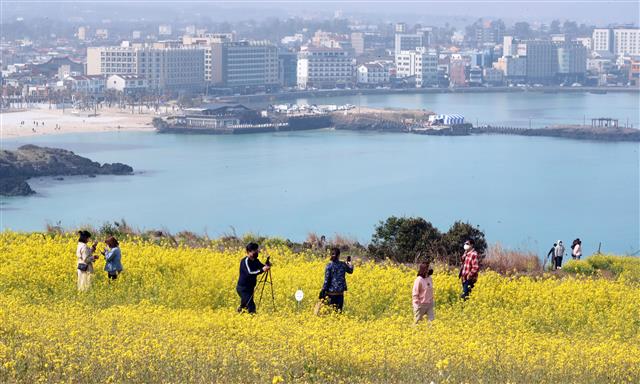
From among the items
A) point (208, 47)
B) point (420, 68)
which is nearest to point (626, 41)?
point (420, 68)

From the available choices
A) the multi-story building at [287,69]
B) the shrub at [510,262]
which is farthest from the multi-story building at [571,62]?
the shrub at [510,262]

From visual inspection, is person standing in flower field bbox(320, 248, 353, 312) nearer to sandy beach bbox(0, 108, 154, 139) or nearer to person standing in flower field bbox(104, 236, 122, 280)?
person standing in flower field bbox(104, 236, 122, 280)

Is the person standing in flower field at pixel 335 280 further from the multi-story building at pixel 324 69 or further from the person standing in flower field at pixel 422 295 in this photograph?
the multi-story building at pixel 324 69

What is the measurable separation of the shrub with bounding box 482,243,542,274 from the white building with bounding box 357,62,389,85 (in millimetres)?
82470

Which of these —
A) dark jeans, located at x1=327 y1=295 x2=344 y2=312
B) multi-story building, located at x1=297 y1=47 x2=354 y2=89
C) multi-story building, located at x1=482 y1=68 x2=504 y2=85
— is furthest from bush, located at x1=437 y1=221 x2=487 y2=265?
multi-story building, located at x1=482 y1=68 x2=504 y2=85

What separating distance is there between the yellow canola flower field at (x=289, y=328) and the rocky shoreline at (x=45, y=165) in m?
26.5

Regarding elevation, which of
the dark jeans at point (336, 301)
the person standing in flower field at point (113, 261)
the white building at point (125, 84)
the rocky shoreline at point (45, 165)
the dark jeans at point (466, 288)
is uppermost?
the white building at point (125, 84)

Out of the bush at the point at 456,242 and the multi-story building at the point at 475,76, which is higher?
the multi-story building at the point at 475,76

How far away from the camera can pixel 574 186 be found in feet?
132

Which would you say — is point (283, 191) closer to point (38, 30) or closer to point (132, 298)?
point (132, 298)

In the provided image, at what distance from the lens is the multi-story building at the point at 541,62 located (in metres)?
105

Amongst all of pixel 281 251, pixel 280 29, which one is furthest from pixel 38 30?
pixel 281 251

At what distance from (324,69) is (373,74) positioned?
134 inches

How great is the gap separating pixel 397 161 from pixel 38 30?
107 meters
